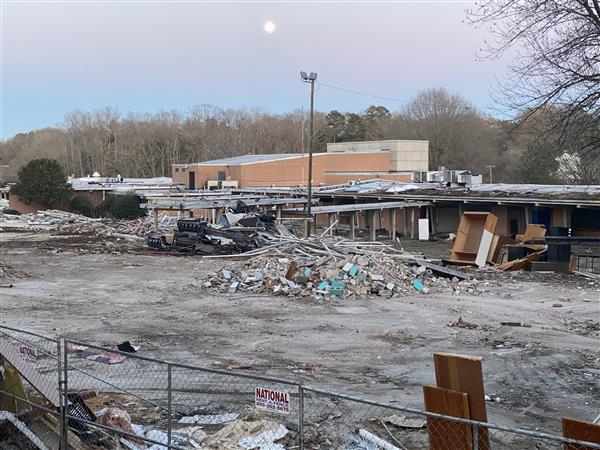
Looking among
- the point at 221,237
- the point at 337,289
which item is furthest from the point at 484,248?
the point at 221,237

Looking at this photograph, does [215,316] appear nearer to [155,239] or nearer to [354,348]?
[354,348]

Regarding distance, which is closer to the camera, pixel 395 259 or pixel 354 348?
pixel 354 348

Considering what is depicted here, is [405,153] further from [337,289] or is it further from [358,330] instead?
[358,330]

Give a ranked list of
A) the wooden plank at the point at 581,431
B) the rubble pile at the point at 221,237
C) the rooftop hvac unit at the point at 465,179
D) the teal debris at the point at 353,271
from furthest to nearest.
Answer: the rooftop hvac unit at the point at 465,179
the rubble pile at the point at 221,237
the teal debris at the point at 353,271
the wooden plank at the point at 581,431

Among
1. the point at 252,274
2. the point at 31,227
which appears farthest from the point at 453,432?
the point at 31,227

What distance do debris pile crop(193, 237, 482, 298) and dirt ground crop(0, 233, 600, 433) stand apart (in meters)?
0.70

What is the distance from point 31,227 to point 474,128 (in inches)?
2310

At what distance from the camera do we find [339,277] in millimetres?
21250

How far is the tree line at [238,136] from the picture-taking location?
292 ft

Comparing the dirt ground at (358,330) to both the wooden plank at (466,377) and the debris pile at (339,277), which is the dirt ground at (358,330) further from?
the wooden plank at (466,377)

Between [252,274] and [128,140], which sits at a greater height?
[128,140]

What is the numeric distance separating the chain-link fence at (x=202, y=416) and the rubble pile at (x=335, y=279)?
31.2 ft

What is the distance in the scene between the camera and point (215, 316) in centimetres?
1775

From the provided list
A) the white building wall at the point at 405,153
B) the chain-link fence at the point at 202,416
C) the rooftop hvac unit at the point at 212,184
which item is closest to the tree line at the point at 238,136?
the white building wall at the point at 405,153
